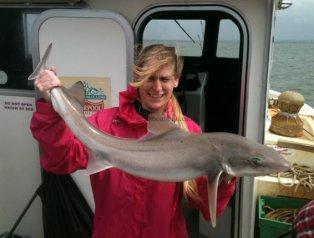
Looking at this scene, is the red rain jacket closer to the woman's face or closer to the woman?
the woman

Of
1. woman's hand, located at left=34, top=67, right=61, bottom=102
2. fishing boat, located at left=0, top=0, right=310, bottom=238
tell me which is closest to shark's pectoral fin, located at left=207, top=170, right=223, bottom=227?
woman's hand, located at left=34, top=67, right=61, bottom=102

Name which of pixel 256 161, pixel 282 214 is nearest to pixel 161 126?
pixel 256 161

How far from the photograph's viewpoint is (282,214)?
443 centimetres

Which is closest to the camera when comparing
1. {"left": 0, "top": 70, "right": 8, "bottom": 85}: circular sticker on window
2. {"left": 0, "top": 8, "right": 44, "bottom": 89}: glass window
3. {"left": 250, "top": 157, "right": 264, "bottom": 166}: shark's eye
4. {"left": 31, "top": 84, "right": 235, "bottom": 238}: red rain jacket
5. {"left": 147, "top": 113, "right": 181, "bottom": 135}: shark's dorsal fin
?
{"left": 250, "top": 157, "right": 264, "bottom": 166}: shark's eye

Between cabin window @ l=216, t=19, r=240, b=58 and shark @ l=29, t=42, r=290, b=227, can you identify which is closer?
shark @ l=29, t=42, r=290, b=227

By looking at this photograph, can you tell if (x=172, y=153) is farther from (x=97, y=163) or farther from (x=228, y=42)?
(x=228, y=42)

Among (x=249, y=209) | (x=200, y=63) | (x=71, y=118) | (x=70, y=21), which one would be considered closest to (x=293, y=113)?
(x=200, y=63)

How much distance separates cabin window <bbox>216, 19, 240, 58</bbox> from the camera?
5853 mm

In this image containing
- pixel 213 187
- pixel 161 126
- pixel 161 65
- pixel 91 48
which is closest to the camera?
pixel 213 187

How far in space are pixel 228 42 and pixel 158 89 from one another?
4.21m

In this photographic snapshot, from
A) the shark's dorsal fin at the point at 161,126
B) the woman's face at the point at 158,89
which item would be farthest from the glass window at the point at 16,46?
the shark's dorsal fin at the point at 161,126

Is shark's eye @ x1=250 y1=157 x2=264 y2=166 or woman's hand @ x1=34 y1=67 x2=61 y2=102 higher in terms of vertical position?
woman's hand @ x1=34 y1=67 x2=61 y2=102

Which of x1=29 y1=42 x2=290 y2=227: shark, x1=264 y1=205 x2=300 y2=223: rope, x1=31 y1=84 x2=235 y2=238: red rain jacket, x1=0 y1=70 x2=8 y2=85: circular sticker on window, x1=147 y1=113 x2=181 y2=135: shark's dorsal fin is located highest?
x1=0 y1=70 x2=8 y2=85: circular sticker on window

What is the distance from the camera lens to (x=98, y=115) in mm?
2768
